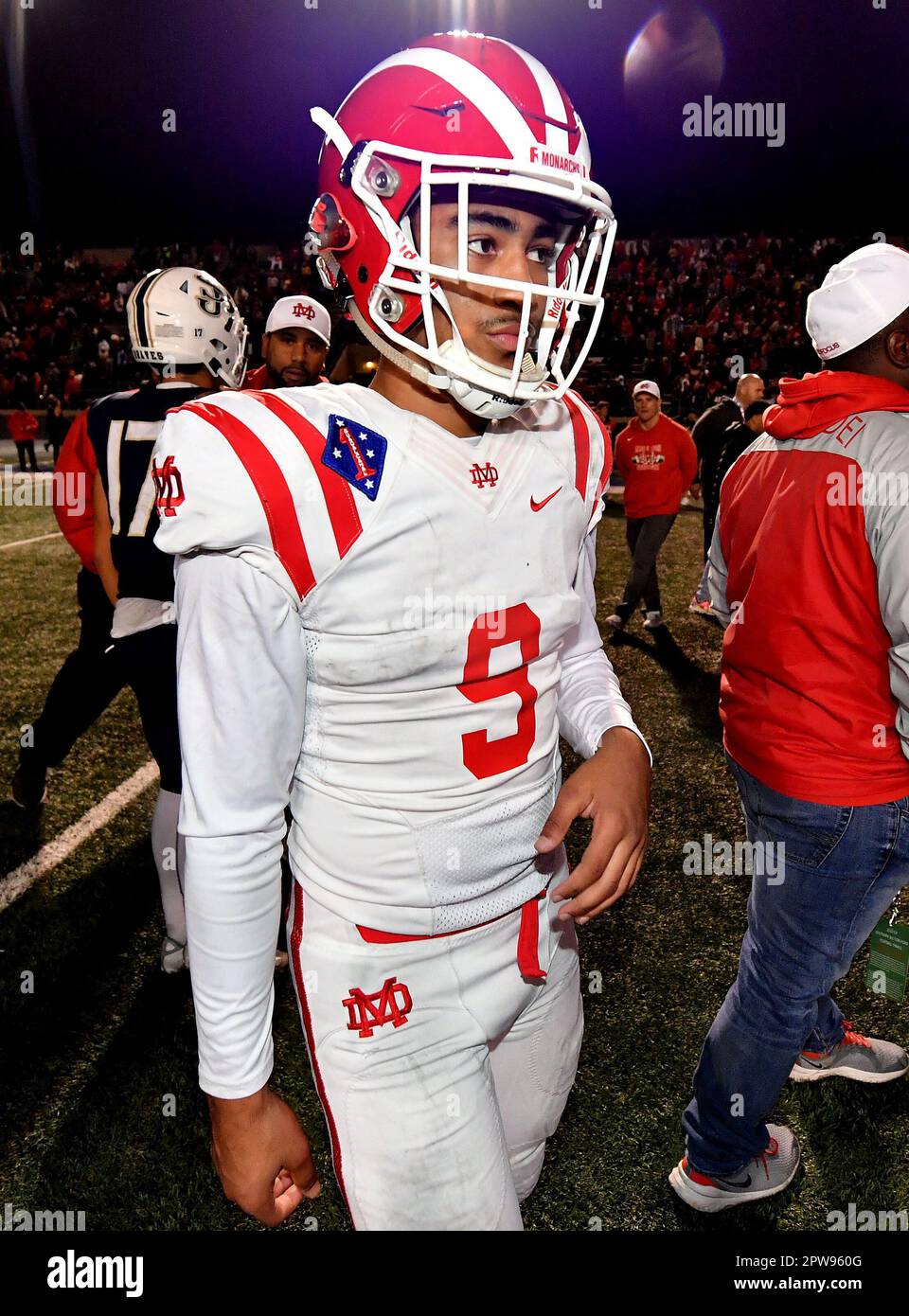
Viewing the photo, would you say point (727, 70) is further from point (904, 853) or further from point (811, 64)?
point (904, 853)

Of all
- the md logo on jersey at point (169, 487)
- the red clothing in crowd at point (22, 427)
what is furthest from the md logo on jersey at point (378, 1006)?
the red clothing in crowd at point (22, 427)

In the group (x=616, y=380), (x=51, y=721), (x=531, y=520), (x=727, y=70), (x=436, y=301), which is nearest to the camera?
(x=436, y=301)

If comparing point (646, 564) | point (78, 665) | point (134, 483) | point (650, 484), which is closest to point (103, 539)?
point (134, 483)

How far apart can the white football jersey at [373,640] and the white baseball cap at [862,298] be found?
2.80 feet

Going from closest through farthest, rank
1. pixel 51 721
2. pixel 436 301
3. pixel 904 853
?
pixel 436 301
pixel 904 853
pixel 51 721

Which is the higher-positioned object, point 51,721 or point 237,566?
point 237,566

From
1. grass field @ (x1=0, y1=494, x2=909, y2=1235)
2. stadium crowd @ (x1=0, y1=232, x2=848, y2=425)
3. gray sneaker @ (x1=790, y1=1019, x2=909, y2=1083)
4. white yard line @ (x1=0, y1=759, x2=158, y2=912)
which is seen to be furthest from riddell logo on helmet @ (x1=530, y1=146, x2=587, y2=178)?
stadium crowd @ (x1=0, y1=232, x2=848, y2=425)

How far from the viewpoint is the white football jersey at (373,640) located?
1.08 meters

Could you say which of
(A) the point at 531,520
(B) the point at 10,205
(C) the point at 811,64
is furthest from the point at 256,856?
(B) the point at 10,205

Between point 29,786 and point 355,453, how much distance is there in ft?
11.3

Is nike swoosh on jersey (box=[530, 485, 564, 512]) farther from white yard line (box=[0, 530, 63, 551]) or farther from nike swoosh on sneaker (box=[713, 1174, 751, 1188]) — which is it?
white yard line (box=[0, 530, 63, 551])

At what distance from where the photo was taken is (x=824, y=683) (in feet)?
6.23

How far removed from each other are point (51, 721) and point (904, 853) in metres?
3.35
